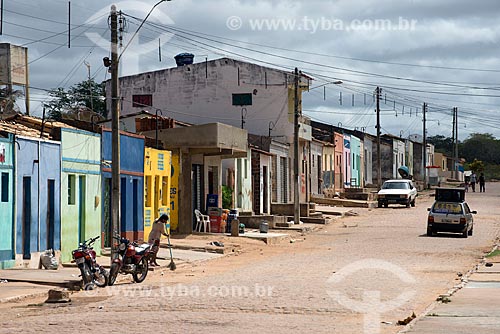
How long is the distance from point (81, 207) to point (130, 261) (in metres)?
6.62

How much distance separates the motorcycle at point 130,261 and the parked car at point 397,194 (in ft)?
128

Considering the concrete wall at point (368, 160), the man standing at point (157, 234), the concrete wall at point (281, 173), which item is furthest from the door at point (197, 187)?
the concrete wall at point (368, 160)

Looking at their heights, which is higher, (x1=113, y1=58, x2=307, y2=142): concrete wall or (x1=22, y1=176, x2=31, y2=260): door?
(x1=113, y1=58, x2=307, y2=142): concrete wall

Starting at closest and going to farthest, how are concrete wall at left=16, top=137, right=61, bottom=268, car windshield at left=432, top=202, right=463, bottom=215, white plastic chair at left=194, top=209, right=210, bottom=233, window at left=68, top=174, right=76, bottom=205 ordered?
1. concrete wall at left=16, top=137, right=61, bottom=268
2. window at left=68, top=174, right=76, bottom=205
3. white plastic chair at left=194, top=209, right=210, bottom=233
4. car windshield at left=432, top=202, right=463, bottom=215

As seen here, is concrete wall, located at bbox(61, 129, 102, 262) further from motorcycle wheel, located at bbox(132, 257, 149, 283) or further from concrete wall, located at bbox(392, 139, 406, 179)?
concrete wall, located at bbox(392, 139, 406, 179)

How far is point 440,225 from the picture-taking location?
123ft

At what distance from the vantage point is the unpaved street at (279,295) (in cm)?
1366

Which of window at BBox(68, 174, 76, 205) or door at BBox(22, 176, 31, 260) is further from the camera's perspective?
window at BBox(68, 174, 76, 205)

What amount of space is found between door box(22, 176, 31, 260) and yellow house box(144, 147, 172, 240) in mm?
8313

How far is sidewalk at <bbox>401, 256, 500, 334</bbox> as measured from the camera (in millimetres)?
12836

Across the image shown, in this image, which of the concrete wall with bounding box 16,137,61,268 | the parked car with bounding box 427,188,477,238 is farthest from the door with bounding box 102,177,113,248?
the parked car with bounding box 427,188,477,238

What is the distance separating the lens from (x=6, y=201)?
22.3 metres

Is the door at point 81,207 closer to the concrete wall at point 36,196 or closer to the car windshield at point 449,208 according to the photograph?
the concrete wall at point 36,196

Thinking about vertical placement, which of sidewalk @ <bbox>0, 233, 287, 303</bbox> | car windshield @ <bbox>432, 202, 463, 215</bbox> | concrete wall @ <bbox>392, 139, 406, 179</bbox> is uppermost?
concrete wall @ <bbox>392, 139, 406, 179</bbox>
